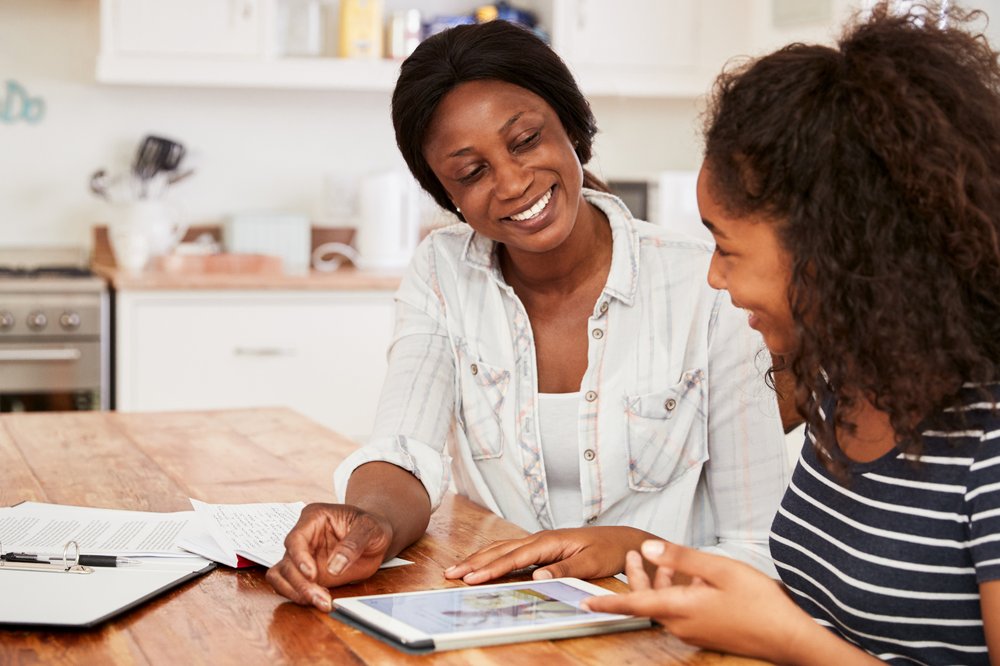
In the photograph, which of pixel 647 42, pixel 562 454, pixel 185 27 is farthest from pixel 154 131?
pixel 562 454

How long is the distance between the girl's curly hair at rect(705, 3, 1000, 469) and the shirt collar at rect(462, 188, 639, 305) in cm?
66

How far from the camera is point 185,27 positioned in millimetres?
3807

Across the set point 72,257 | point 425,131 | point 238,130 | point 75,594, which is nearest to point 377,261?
point 238,130

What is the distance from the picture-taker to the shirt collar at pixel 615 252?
175cm

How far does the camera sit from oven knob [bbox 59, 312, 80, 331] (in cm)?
344

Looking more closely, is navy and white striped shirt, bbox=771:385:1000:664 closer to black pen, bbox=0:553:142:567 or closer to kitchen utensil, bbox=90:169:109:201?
black pen, bbox=0:553:142:567

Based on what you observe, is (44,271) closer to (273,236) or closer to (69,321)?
(69,321)

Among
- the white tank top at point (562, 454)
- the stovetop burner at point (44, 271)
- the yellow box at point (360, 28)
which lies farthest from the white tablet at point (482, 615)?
the yellow box at point (360, 28)

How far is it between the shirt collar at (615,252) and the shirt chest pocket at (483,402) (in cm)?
14

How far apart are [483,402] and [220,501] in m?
0.40

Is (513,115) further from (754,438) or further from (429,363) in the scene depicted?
(754,438)

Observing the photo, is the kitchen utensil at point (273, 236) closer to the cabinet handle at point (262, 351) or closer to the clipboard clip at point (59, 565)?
the cabinet handle at point (262, 351)

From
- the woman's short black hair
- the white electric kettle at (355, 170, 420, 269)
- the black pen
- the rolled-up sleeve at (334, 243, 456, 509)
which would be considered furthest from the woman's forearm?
the white electric kettle at (355, 170, 420, 269)

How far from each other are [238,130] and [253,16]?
1.66ft
